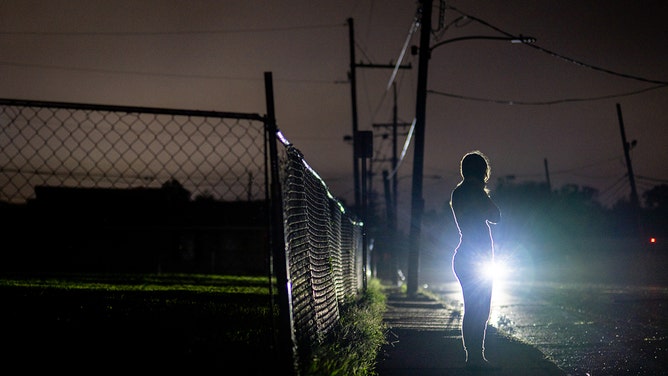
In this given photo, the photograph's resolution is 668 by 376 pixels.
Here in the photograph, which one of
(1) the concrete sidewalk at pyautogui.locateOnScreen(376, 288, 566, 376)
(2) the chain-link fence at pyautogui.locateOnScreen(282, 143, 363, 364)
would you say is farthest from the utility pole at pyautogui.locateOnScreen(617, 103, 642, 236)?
(2) the chain-link fence at pyautogui.locateOnScreen(282, 143, 363, 364)

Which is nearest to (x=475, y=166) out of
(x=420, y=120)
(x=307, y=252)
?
(x=307, y=252)

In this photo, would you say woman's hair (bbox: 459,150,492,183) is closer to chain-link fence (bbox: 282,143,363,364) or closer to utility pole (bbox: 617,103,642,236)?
chain-link fence (bbox: 282,143,363,364)

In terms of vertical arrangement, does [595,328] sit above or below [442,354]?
below

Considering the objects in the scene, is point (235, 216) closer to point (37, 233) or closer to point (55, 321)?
point (37, 233)

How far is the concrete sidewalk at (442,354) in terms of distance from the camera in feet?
17.3

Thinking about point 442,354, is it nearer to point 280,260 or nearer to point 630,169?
point 280,260

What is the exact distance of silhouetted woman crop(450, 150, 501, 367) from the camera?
5305 millimetres

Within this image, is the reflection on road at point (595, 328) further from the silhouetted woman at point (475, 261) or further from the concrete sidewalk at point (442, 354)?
the silhouetted woman at point (475, 261)

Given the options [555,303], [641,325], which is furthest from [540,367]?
[555,303]

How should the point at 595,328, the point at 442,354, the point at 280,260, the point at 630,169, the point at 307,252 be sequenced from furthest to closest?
1. the point at 630,169
2. the point at 595,328
3. the point at 442,354
4. the point at 307,252
5. the point at 280,260

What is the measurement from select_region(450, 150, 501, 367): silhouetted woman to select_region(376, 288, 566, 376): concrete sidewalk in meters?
0.29

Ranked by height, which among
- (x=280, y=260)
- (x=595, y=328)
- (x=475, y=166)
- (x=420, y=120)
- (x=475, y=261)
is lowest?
(x=595, y=328)

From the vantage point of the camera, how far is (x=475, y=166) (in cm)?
555

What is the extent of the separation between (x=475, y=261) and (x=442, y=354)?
1.30 m
